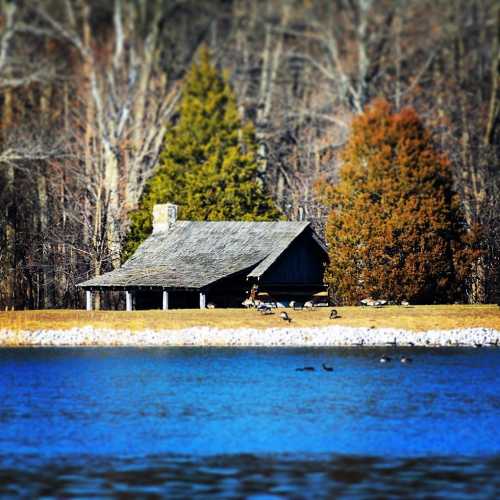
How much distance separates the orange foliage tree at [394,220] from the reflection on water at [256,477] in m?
42.0

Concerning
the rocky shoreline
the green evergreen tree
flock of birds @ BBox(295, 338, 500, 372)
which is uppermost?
the green evergreen tree

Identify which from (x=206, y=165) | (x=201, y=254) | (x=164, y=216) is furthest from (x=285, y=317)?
(x=206, y=165)

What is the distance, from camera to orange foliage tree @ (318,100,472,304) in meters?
72.3

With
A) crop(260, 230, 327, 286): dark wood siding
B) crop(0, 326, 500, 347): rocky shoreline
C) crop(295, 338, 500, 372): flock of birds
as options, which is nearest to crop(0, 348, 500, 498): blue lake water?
crop(295, 338, 500, 372): flock of birds

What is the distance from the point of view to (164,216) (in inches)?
3177

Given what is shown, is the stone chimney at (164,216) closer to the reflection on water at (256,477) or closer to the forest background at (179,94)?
the forest background at (179,94)

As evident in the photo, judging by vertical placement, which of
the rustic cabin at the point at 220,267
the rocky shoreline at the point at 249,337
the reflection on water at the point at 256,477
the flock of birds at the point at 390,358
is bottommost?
the reflection on water at the point at 256,477

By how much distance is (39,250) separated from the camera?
8606 cm

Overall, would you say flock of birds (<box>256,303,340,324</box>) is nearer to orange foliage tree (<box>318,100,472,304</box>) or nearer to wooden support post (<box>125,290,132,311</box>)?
orange foliage tree (<box>318,100,472,304</box>)

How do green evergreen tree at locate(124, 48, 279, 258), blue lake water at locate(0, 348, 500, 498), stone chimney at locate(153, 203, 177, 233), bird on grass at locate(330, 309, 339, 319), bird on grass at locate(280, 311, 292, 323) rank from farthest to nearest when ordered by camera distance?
green evergreen tree at locate(124, 48, 279, 258), stone chimney at locate(153, 203, 177, 233), bird on grass at locate(330, 309, 339, 319), bird on grass at locate(280, 311, 292, 323), blue lake water at locate(0, 348, 500, 498)

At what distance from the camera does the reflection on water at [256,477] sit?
26750mm

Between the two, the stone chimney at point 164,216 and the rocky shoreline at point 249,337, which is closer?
the rocky shoreline at point 249,337

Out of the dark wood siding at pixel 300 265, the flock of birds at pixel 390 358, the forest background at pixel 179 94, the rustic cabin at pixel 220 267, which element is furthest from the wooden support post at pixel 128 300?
the flock of birds at pixel 390 358

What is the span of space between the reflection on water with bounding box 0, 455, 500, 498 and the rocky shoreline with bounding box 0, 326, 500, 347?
1337 inches
